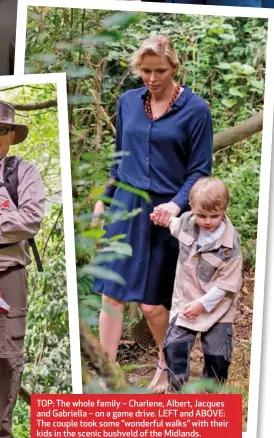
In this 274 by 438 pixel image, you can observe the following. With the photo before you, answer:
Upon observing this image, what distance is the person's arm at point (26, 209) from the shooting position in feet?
5.68

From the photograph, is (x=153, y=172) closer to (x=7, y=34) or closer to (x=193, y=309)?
(x=193, y=309)

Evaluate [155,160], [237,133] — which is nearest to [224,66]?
[237,133]

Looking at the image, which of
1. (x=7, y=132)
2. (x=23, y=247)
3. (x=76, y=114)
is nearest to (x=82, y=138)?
(x=76, y=114)

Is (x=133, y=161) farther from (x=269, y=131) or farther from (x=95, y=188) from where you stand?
(x=269, y=131)

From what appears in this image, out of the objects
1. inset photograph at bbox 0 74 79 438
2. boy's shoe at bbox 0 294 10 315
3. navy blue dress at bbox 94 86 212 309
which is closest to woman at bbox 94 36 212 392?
navy blue dress at bbox 94 86 212 309

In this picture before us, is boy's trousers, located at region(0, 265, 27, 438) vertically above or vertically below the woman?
below

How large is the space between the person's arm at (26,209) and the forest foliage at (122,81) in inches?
3.3

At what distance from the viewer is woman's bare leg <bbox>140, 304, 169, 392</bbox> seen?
1.82 meters

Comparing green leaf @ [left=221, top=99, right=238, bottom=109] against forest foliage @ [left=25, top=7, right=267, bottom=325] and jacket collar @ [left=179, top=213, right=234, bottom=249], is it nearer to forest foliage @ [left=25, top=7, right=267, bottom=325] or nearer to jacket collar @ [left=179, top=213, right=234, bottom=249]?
forest foliage @ [left=25, top=7, right=267, bottom=325]

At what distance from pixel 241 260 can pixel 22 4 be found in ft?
2.43

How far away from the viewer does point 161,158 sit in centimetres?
178

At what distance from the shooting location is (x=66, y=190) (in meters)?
1.76

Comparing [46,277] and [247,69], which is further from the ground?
[247,69]

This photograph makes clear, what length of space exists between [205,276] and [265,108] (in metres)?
0.40
